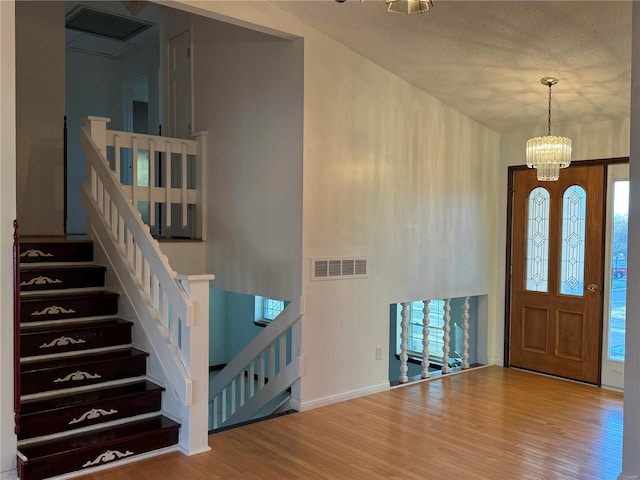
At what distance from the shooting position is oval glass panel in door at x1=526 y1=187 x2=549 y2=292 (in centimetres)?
578

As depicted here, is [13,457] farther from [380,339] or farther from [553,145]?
[553,145]

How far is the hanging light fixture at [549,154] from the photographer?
447 cm

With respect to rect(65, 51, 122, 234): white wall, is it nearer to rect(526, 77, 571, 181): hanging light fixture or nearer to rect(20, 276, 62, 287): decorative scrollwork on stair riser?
rect(20, 276, 62, 287): decorative scrollwork on stair riser

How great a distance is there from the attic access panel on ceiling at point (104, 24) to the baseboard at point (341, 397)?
4939mm

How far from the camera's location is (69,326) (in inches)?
159

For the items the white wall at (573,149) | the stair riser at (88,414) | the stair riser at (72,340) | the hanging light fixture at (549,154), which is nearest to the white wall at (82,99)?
the stair riser at (72,340)

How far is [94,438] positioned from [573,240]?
4474mm

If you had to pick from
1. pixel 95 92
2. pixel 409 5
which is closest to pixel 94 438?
pixel 409 5

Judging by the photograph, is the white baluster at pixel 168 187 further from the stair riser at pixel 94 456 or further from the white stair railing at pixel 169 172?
the stair riser at pixel 94 456

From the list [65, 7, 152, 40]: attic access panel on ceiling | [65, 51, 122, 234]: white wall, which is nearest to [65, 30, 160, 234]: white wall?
[65, 51, 122, 234]: white wall

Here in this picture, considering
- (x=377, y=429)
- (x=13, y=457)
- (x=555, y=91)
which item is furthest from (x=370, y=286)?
(x=13, y=457)

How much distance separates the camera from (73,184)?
25.8 ft

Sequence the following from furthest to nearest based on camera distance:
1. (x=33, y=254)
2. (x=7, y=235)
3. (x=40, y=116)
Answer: (x=40, y=116), (x=33, y=254), (x=7, y=235)

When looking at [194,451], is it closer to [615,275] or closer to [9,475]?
[9,475]
